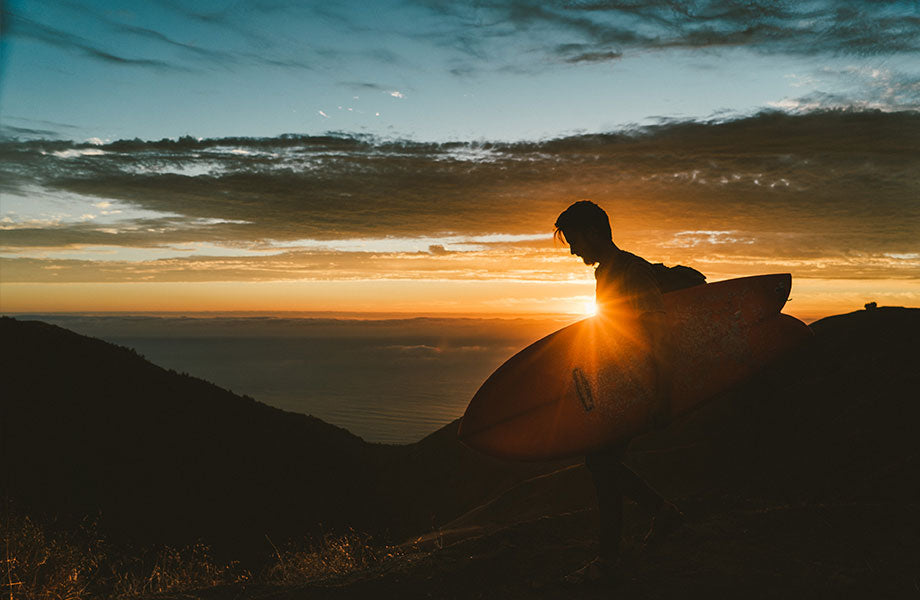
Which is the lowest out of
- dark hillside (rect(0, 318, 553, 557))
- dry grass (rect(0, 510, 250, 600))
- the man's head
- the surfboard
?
dark hillside (rect(0, 318, 553, 557))

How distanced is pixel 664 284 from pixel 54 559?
22.0 ft

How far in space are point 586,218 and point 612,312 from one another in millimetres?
592

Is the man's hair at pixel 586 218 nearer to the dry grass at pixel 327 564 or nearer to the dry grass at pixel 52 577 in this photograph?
the dry grass at pixel 327 564

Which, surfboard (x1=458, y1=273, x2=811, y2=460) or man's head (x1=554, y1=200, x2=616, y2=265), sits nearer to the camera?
man's head (x1=554, y1=200, x2=616, y2=265)

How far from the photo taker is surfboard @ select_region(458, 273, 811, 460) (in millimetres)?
3836

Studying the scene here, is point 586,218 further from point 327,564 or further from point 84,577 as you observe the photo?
point 84,577

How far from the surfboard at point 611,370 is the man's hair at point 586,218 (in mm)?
646

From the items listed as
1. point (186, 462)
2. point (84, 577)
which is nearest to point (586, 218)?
point (84, 577)

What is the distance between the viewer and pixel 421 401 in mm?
60062

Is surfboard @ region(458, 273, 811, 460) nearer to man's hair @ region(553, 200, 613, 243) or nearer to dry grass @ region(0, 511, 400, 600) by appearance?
man's hair @ region(553, 200, 613, 243)

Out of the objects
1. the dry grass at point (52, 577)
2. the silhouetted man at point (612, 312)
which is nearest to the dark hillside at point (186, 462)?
the dry grass at point (52, 577)

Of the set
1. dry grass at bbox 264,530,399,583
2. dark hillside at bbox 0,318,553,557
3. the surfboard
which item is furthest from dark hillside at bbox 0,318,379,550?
the surfboard

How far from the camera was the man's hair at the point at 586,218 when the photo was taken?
3.41 metres

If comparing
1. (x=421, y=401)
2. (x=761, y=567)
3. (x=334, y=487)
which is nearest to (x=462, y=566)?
(x=761, y=567)
